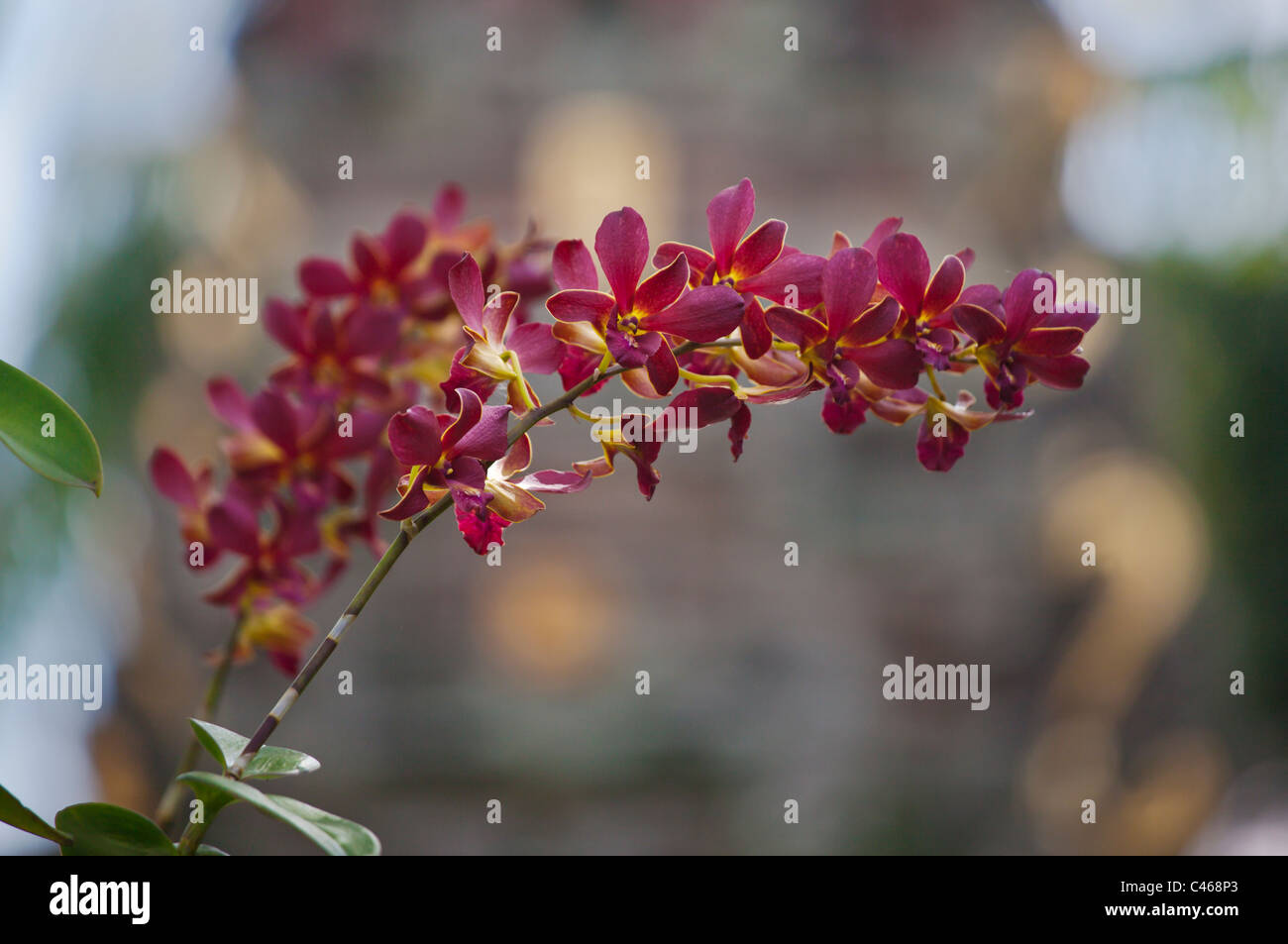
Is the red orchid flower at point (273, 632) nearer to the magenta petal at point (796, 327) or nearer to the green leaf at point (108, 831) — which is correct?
the green leaf at point (108, 831)

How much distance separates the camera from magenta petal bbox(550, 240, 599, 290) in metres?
0.28

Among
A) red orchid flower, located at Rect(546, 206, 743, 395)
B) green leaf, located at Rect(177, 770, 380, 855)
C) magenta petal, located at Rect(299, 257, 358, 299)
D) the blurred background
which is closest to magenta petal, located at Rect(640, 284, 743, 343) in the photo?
red orchid flower, located at Rect(546, 206, 743, 395)

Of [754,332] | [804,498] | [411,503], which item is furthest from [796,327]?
[804,498]

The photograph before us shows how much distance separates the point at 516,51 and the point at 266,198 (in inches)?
15.7

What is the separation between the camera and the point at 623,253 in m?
0.27

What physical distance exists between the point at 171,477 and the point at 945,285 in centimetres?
35

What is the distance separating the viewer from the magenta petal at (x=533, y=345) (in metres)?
0.29

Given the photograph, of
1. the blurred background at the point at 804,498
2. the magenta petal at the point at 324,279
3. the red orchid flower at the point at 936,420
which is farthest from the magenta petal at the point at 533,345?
the blurred background at the point at 804,498

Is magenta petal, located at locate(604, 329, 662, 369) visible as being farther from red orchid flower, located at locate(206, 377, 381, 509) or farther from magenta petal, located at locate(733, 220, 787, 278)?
red orchid flower, located at locate(206, 377, 381, 509)

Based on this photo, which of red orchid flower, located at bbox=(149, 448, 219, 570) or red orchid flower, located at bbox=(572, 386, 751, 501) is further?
red orchid flower, located at bbox=(149, 448, 219, 570)

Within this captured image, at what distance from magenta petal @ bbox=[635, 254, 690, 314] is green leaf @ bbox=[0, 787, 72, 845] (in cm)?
22

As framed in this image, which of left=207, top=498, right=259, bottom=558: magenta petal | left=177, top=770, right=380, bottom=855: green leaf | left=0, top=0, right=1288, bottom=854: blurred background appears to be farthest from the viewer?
left=0, top=0, right=1288, bottom=854: blurred background
